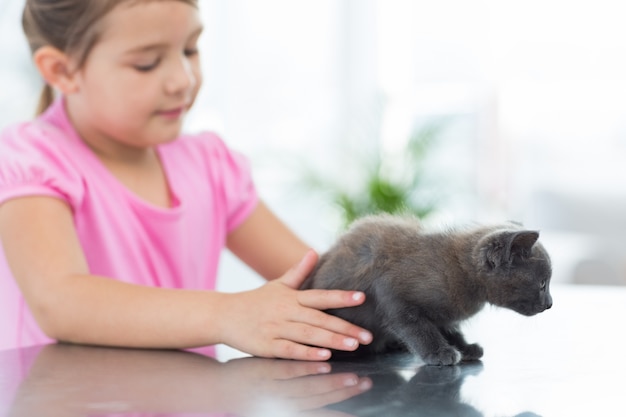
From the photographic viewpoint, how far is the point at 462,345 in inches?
40.4

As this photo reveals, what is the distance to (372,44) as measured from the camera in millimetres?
5480

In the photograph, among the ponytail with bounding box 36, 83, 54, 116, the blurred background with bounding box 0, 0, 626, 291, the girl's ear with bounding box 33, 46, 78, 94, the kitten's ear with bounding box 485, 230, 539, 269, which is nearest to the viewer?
the kitten's ear with bounding box 485, 230, 539, 269

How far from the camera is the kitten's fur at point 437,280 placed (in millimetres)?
958

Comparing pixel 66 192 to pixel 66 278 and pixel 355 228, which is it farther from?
pixel 355 228

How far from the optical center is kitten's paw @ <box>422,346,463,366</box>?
96 centimetres

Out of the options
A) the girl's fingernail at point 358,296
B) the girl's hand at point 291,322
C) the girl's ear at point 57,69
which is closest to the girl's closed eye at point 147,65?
the girl's ear at point 57,69

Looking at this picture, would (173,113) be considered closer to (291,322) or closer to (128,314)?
(128,314)

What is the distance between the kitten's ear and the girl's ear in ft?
3.09

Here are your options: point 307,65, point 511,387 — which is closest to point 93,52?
point 511,387

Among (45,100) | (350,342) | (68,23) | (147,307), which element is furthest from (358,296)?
(45,100)

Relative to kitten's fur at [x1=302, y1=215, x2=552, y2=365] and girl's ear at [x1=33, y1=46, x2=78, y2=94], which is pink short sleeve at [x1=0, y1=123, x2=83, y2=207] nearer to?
girl's ear at [x1=33, y1=46, x2=78, y2=94]

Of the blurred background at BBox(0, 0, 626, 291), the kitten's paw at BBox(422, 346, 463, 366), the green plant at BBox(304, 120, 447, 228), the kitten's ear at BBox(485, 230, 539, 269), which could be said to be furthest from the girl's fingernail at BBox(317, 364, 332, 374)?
the blurred background at BBox(0, 0, 626, 291)

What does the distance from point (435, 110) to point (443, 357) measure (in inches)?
191

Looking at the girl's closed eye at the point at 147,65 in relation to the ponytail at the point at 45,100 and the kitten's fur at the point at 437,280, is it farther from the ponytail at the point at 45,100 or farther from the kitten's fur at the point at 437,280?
the kitten's fur at the point at 437,280
